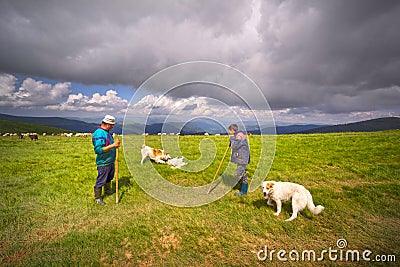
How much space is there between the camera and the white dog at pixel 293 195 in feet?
23.9

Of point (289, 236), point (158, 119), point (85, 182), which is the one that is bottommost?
point (289, 236)

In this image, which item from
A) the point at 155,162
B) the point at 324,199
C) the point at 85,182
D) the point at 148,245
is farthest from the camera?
the point at 155,162

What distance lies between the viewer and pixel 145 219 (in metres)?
7.46

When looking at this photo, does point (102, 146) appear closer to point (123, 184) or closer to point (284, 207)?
point (123, 184)

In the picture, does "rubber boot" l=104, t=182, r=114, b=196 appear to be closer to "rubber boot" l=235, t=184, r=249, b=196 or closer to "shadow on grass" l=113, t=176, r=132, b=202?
"shadow on grass" l=113, t=176, r=132, b=202

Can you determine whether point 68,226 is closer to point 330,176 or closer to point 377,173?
point 330,176

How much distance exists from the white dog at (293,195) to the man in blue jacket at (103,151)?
20.1 feet

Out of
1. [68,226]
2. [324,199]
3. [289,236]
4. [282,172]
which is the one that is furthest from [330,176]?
[68,226]

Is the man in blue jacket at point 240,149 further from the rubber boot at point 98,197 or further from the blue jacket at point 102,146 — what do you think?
the rubber boot at point 98,197

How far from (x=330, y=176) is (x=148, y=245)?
11273 millimetres

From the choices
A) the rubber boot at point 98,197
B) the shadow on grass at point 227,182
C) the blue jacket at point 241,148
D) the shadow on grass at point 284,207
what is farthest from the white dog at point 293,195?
the rubber boot at point 98,197

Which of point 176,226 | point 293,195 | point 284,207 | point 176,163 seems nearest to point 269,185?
point 293,195

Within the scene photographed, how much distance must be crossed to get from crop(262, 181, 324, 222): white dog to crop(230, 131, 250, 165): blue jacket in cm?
174

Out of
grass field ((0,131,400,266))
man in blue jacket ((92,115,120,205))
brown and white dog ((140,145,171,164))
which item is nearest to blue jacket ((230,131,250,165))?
grass field ((0,131,400,266))
